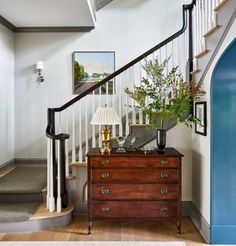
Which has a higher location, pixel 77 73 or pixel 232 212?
pixel 77 73

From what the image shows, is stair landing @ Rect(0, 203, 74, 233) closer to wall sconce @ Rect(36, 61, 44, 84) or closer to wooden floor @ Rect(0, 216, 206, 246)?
wooden floor @ Rect(0, 216, 206, 246)

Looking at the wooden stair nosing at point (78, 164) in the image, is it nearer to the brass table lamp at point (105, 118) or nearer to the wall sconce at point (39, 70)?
the brass table lamp at point (105, 118)

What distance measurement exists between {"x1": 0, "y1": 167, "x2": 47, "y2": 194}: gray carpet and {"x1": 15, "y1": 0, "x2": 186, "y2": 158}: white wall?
494mm

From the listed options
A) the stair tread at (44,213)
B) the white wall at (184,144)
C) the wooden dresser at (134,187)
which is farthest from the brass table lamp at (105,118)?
the stair tread at (44,213)

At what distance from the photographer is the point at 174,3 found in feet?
17.0

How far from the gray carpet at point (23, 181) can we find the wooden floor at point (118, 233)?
2.05 feet

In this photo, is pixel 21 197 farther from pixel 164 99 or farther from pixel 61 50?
pixel 61 50

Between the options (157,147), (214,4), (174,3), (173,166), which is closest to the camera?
(214,4)

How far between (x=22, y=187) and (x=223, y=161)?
260 cm

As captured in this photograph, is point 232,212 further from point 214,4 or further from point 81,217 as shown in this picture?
point 214,4

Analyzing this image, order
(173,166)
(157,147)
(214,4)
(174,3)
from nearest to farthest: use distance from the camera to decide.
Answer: (214,4), (173,166), (157,147), (174,3)

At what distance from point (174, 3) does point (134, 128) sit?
2624 mm

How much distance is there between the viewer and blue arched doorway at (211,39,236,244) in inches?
126

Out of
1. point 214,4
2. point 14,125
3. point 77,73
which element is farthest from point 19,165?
point 214,4
